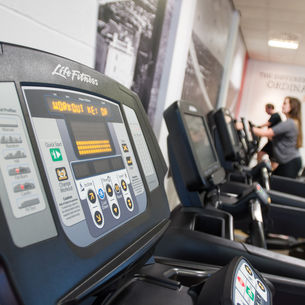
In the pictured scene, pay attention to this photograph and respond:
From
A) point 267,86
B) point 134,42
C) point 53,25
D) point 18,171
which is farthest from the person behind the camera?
point 267,86

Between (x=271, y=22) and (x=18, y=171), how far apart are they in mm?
6095

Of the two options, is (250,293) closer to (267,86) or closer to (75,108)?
(75,108)

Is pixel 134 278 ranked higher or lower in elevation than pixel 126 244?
lower

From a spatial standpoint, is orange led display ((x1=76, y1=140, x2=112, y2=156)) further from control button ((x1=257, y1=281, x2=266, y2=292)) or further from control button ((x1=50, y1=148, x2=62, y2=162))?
control button ((x1=257, y1=281, x2=266, y2=292))

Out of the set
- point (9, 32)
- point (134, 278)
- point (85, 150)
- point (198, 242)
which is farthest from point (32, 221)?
point (198, 242)

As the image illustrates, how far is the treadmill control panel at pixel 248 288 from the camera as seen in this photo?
0.57 meters

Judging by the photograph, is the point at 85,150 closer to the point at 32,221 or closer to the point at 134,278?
the point at 32,221

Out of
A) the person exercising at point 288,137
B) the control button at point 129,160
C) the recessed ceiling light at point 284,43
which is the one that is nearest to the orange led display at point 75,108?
the control button at point 129,160

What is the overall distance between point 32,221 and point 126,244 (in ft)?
0.73

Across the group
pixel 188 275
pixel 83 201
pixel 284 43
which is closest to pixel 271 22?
pixel 284 43

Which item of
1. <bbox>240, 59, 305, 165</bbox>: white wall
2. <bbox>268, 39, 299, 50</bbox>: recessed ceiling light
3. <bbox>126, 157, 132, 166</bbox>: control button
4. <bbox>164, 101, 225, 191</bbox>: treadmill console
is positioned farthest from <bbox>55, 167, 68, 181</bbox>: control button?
<bbox>240, 59, 305, 165</bbox>: white wall

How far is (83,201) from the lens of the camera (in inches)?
21.8

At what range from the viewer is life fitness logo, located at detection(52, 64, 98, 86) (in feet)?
1.85

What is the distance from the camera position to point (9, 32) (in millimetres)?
798
